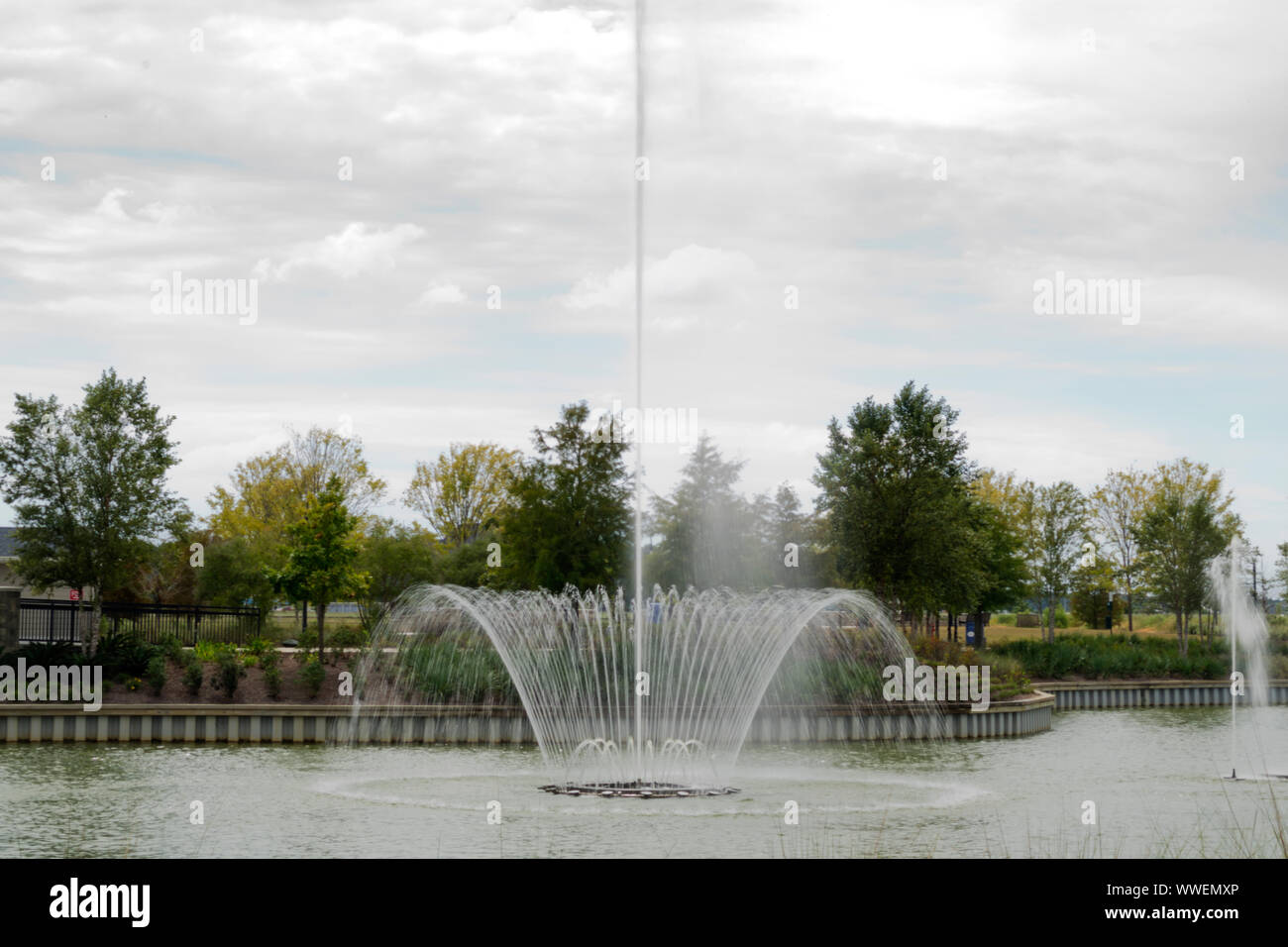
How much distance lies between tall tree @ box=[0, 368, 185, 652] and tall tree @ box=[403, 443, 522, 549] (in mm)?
42643

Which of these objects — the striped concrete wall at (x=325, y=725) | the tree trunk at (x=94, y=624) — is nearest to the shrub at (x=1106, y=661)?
the striped concrete wall at (x=325, y=725)

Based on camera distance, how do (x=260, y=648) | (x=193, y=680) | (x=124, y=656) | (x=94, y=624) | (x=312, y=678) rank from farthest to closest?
(x=94, y=624) → (x=260, y=648) → (x=124, y=656) → (x=312, y=678) → (x=193, y=680)

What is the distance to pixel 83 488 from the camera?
3850 cm

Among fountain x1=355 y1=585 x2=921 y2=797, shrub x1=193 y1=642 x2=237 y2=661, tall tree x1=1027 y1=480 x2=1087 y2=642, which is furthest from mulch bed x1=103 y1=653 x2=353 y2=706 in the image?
tall tree x1=1027 y1=480 x2=1087 y2=642

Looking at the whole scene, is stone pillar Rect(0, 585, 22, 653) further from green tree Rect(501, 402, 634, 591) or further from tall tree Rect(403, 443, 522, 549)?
tall tree Rect(403, 443, 522, 549)

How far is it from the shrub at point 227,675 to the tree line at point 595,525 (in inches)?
148

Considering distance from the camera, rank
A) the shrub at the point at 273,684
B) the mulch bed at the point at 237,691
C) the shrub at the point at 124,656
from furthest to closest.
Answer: the shrub at the point at 124,656
the shrub at the point at 273,684
the mulch bed at the point at 237,691

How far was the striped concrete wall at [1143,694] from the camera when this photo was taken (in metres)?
48.2

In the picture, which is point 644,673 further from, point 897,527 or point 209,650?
point 897,527

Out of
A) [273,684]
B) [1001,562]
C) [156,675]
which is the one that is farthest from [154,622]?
[1001,562]

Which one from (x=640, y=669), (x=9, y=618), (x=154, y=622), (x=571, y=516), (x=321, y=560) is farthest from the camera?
(x=154, y=622)

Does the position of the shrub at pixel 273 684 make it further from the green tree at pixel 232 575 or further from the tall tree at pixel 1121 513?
the tall tree at pixel 1121 513

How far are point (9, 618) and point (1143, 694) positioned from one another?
38325mm
